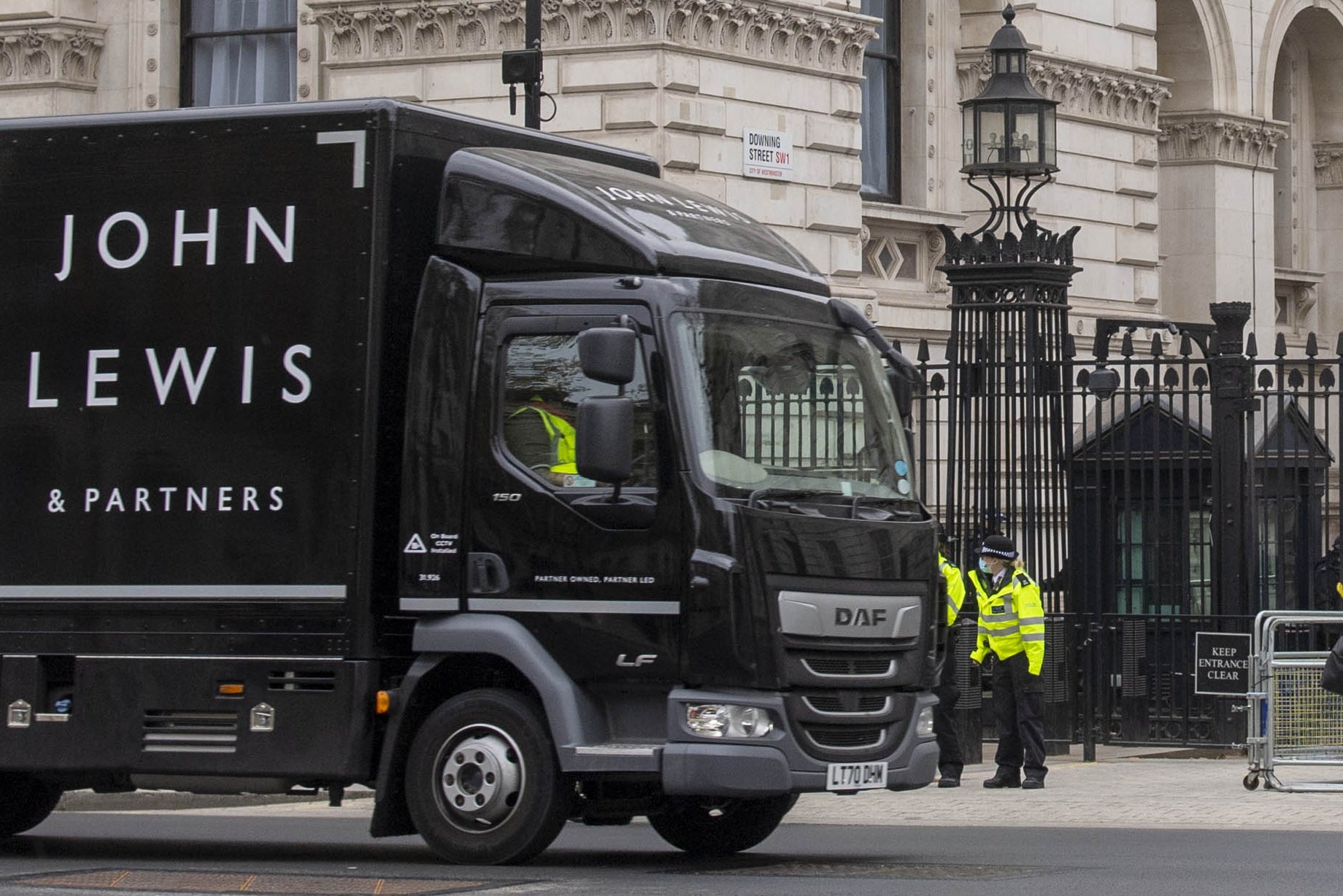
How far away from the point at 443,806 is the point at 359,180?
9.24 feet

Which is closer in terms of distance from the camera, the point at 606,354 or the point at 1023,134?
the point at 606,354

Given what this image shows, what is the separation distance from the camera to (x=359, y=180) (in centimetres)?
1268

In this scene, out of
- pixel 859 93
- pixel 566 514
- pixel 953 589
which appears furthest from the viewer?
pixel 859 93

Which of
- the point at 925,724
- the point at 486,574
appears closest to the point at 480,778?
the point at 486,574

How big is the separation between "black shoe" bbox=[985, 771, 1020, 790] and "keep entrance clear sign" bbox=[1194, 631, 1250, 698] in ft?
5.15

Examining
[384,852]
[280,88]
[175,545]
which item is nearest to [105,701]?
[175,545]

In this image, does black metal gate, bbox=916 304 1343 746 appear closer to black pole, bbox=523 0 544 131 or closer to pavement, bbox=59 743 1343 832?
pavement, bbox=59 743 1343 832

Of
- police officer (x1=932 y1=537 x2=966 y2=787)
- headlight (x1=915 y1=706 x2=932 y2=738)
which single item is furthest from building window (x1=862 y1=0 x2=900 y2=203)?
headlight (x1=915 y1=706 x2=932 y2=738)

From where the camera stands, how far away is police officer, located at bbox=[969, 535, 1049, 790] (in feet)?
57.6

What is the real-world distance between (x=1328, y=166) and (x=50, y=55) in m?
18.4

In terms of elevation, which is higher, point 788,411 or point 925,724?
point 788,411

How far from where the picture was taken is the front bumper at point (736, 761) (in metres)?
12.1

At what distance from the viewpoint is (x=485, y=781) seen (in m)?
12.5

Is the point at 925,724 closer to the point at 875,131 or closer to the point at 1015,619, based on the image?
the point at 1015,619
